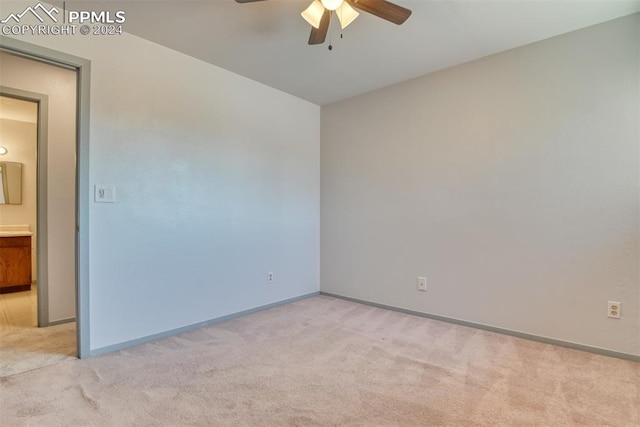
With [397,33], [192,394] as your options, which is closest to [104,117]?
[192,394]

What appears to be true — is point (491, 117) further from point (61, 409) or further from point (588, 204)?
point (61, 409)

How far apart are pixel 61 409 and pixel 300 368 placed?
4.30ft

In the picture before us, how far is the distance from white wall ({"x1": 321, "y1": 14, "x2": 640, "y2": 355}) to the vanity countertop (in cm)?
443

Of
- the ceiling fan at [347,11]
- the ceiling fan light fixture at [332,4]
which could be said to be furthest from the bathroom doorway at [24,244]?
the ceiling fan light fixture at [332,4]

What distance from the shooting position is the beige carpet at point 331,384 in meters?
1.58

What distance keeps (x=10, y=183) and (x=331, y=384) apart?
215 inches

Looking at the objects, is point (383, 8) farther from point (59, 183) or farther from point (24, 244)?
point (24, 244)

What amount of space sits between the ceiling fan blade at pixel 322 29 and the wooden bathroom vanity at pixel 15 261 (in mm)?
4672

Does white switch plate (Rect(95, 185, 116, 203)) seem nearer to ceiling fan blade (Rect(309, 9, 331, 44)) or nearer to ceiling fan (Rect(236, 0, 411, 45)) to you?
ceiling fan (Rect(236, 0, 411, 45))

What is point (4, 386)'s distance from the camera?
6.04 feet

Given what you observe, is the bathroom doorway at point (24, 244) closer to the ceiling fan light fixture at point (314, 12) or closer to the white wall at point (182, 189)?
the white wall at point (182, 189)

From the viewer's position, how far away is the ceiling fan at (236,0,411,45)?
1729 millimetres

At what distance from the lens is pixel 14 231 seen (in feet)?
14.6

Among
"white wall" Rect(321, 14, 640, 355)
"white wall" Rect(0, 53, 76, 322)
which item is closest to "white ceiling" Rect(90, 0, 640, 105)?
"white wall" Rect(321, 14, 640, 355)
